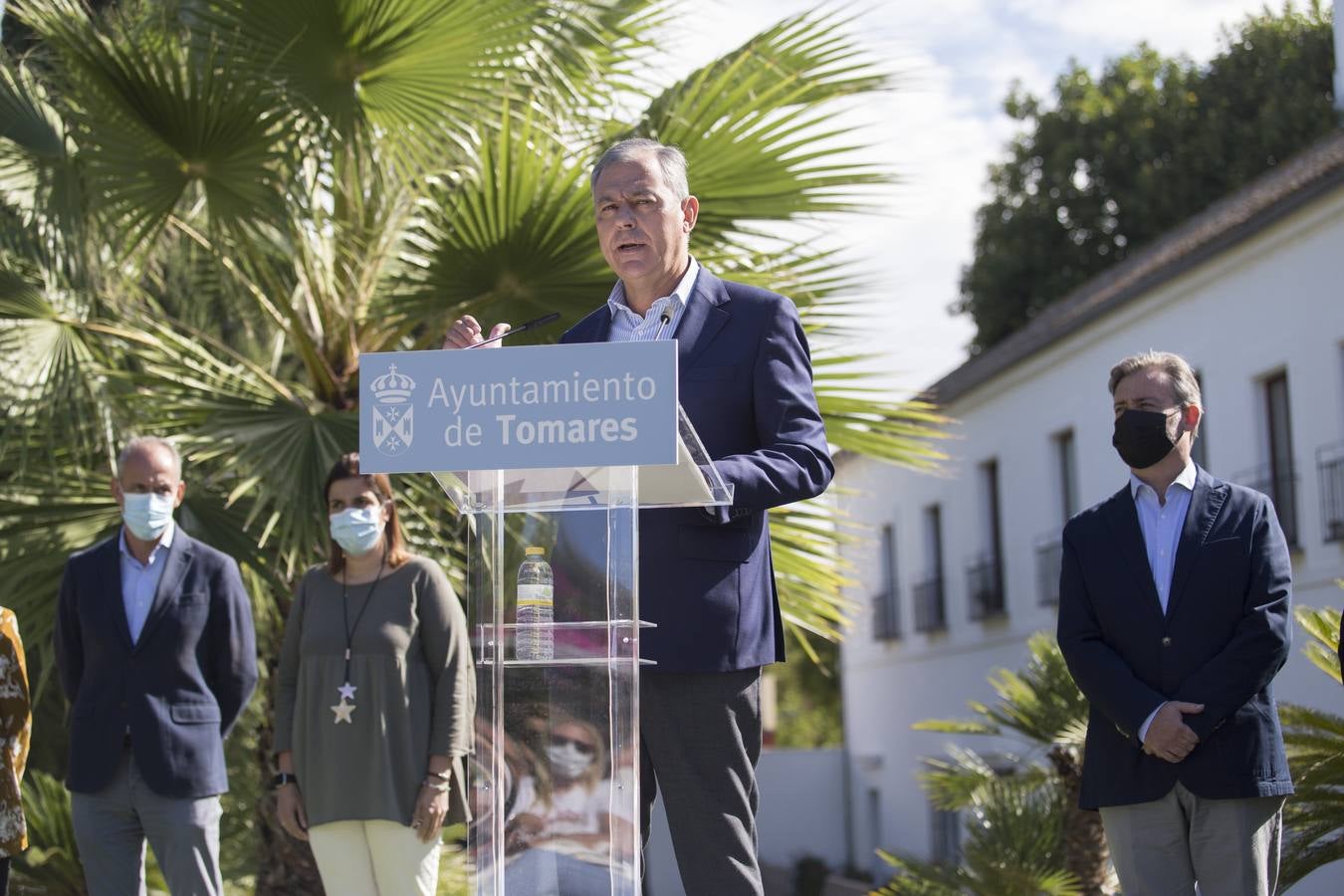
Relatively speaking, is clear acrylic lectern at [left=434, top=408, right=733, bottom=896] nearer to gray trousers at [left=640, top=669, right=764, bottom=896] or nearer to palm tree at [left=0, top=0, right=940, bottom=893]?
gray trousers at [left=640, top=669, right=764, bottom=896]

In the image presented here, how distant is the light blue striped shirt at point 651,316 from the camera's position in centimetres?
375

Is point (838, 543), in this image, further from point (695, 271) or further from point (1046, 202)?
point (1046, 202)

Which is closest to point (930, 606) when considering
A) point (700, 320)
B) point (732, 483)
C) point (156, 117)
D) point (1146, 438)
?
point (156, 117)

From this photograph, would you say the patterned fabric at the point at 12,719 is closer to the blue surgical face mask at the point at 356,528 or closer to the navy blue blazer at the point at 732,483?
the blue surgical face mask at the point at 356,528

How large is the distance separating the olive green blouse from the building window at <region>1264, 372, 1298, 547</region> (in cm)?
1436

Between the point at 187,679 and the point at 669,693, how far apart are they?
2.49 meters

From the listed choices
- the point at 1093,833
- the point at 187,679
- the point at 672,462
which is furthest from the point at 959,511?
the point at 672,462

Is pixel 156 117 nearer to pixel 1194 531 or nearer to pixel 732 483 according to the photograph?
pixel 1194 531

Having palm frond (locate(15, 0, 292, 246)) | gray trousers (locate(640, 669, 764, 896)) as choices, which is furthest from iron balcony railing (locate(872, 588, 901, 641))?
gray trousers (locate(640, 669, 764, 896))

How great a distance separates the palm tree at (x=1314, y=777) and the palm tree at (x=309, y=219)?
215cm

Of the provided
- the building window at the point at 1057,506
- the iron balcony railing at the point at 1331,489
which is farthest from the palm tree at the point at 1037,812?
the building window at the point at 1057,506

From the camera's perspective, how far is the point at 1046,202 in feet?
119

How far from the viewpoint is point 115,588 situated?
563cm

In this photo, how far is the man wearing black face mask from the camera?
434 cm
